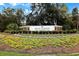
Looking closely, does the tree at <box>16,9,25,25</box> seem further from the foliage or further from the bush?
the foliage

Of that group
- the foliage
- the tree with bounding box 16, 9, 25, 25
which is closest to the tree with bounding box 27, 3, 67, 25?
the tree with bounding box 16, 9, 25, 25

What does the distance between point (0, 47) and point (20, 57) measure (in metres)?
0.25

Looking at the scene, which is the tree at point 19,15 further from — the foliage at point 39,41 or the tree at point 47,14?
the foliage at point 39,41

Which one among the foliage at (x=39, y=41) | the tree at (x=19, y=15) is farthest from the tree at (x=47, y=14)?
the foliage at (x=39, y=41)

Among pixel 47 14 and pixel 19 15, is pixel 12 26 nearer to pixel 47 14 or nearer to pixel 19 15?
pixel 19 15

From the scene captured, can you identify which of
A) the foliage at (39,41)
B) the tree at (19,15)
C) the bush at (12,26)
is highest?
the tree at (19,15)

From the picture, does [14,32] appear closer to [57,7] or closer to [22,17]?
[22,17]

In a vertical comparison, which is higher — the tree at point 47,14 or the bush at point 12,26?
the tree at point 47,14

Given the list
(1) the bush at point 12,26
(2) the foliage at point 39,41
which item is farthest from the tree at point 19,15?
(2) the foliage at point 39,41

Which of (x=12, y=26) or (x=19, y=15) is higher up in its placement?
(x=19, y=15)

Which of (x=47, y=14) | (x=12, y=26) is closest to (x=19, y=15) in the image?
(x=12, y=26)

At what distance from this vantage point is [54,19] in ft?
10.6

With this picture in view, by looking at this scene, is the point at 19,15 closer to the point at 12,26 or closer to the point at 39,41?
the point at 12,26

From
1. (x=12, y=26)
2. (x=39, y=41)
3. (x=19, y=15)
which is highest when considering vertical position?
(x=19, y=15)
